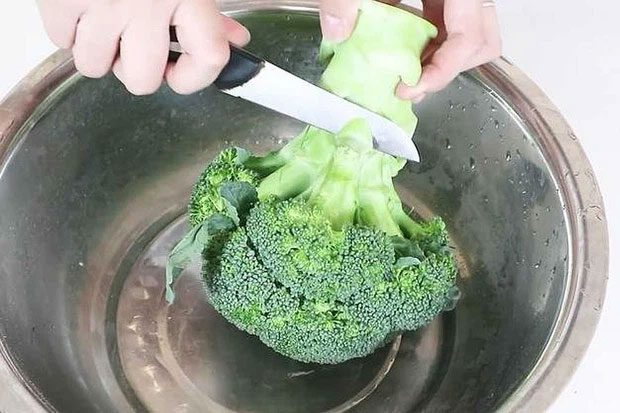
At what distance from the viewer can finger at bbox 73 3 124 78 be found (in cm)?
66

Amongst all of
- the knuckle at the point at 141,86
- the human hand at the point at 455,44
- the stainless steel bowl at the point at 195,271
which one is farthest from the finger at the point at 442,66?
the knuckle at the point at 141,86

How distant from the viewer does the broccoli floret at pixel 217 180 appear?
2.75ft

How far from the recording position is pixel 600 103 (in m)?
1.10

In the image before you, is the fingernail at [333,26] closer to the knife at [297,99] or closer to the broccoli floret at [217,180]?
the knife at [297,99]

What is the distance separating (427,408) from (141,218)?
1.33ft

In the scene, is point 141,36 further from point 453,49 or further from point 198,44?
point 453,49

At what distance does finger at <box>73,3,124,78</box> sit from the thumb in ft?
0.59

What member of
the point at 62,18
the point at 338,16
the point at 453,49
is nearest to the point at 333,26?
the point at 338,16

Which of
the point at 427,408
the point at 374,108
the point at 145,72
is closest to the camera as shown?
the point at 145,72

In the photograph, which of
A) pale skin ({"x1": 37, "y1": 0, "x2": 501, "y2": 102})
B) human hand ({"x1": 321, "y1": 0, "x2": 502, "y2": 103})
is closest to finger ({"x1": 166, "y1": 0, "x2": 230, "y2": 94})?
pale skin ({"x1": 37, "y1": 0, "x2": 501, "y2": 102})

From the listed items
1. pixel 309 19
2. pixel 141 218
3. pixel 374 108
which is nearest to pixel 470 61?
pixel 374 108

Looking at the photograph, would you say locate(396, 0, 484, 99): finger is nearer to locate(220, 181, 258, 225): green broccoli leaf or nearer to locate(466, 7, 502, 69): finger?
locate(466, 7, 502, 69): finger

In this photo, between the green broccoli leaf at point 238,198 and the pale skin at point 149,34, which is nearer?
the pale skin at point 149,34

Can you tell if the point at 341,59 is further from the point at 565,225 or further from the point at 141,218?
the point at 141,218
